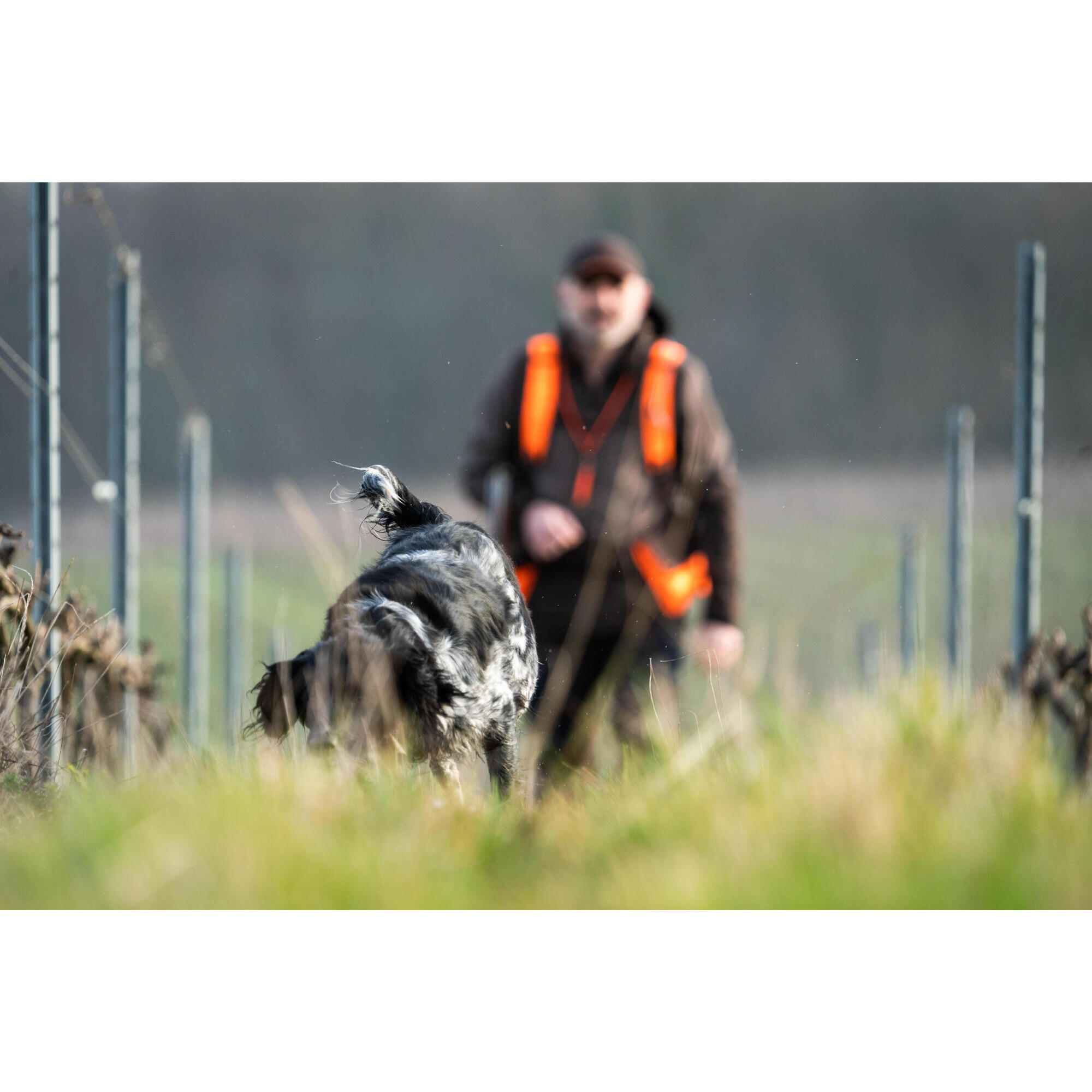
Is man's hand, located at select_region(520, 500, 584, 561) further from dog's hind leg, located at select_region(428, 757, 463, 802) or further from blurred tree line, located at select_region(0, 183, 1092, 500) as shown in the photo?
dog's hind leg, located at select_region(428, 757, 463, 802)

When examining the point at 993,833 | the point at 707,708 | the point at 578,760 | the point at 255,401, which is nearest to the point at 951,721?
the point at 993,833

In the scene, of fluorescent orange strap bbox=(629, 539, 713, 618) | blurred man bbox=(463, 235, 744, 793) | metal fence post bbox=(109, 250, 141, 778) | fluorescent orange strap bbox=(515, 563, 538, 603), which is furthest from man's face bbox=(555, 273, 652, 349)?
metal fence post bbox=(109, 250, 141, 778)

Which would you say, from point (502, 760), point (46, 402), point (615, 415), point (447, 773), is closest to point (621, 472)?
point (615, 415)

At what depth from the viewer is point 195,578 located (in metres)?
4.68

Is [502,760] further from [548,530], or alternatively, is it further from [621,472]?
[621,472]

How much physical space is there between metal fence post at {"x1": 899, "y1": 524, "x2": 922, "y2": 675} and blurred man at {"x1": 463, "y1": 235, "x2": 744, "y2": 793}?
584 mm

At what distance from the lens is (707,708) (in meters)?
3.23

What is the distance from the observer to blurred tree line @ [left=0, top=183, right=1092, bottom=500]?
3668mm

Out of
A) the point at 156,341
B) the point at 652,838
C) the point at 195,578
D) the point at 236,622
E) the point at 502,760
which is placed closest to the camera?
the point at 652,838

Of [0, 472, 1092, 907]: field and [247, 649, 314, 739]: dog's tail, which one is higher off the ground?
[247, 649, 314, 739]: dog's tail

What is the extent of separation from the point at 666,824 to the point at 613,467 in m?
1.66

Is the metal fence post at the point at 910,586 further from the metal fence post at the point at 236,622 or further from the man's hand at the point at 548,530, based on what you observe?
the metal fence post at the point at 236,622

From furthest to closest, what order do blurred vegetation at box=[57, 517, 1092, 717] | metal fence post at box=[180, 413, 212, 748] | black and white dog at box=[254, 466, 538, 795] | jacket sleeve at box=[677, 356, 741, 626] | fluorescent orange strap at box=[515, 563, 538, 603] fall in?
metal fence post at box=[180, 413, 212, 748]
jacket sleeve at box=[677, 356, 741, 626]
fluorescent orange strap at box=[515, 563, 538, 603]
blurred vegetation at box=[57, 517, 1092, 717]
black and white dog at box=[254, 466, 538, 795]

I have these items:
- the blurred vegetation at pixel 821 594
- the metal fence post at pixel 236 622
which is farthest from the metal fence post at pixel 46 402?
the metal fence post at pixel 236 622
